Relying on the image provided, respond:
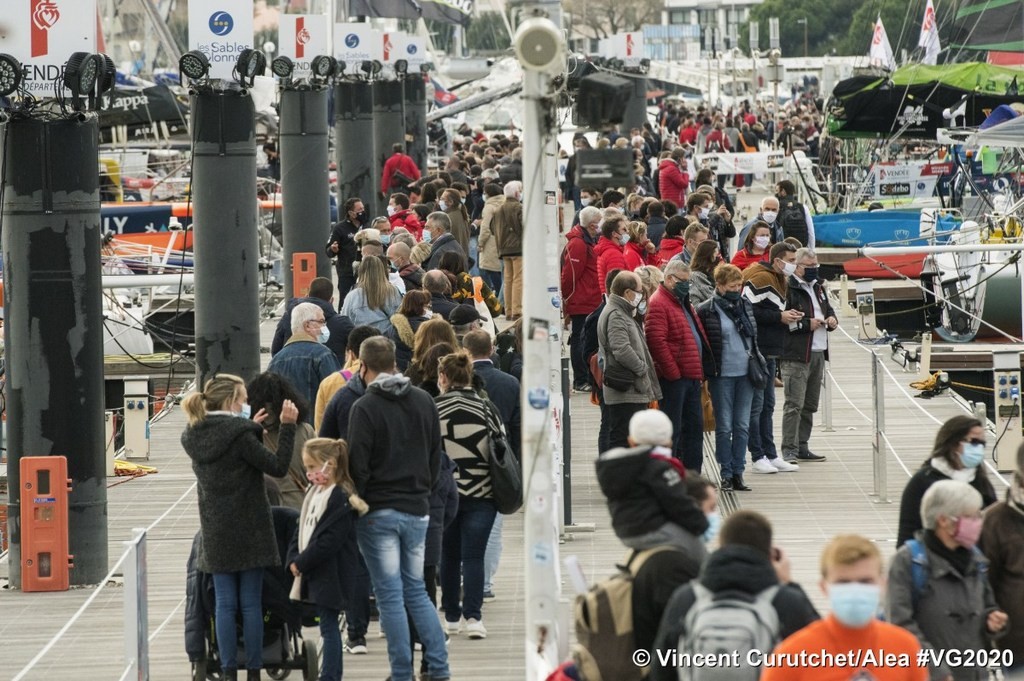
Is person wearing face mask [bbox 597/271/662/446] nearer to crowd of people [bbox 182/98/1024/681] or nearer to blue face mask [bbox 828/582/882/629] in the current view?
crowd of people [bbox 182/98/1024/681]

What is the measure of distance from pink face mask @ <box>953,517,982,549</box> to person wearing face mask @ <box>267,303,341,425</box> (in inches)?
228

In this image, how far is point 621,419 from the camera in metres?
14.4

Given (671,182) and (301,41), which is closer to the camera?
(301,41)

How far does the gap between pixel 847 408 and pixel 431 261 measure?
4.59 m

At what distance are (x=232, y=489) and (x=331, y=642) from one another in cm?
93

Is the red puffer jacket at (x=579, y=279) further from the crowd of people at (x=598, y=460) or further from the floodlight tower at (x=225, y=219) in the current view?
the floodlight tower at (x=225, y=219)

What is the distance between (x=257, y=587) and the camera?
990 cm

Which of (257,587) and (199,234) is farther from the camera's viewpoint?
(199,234)

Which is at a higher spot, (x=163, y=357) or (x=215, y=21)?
(x=215, y=21)

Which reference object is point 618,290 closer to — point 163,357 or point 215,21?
point 215,21

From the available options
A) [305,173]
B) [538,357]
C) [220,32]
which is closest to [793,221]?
[305,173]

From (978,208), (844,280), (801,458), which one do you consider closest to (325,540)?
(801,458)

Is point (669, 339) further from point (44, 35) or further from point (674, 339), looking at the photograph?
point (44, 35)

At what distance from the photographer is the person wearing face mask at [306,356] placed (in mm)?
12867
